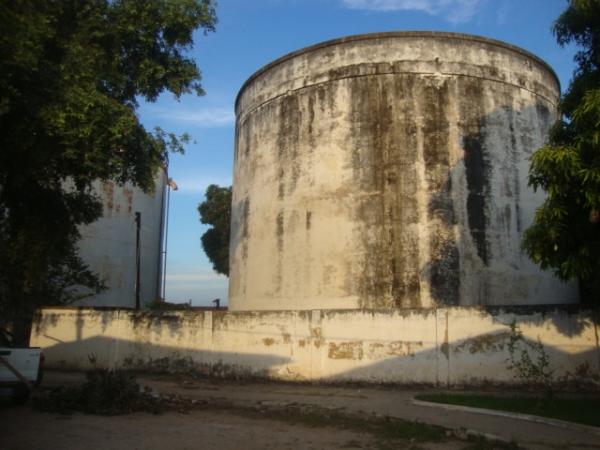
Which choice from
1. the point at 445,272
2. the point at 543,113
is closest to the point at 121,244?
the point at 445,272

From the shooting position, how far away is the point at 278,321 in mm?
12414

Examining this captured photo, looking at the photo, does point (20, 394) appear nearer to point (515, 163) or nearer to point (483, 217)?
point (483, 217)

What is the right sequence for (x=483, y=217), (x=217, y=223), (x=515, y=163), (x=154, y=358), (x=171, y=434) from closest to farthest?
(x=171, y=434), (x=154, y=358), (x=483, y=217), (x=515, y=163), (x=217, y=223)

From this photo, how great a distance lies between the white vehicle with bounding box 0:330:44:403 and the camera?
8.95 m

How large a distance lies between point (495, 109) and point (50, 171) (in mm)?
11150

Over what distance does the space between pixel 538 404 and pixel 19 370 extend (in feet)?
26.7

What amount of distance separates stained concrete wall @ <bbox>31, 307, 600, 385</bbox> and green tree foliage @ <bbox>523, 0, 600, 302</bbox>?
144 inches

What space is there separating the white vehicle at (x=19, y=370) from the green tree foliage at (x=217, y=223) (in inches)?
773

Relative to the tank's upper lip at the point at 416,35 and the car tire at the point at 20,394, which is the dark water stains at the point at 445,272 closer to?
the tank's upper lip at the point at 416,35

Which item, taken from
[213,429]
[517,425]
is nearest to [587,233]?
[517,425]

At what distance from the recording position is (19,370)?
9.45m

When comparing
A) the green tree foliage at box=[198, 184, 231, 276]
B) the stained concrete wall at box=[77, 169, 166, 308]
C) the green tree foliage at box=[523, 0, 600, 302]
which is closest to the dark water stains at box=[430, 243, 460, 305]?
the green tree foliage at box=[523, 0, 600, 302]

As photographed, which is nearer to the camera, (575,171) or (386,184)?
(575,171)

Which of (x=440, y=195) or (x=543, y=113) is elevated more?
(x=543, y=113)
